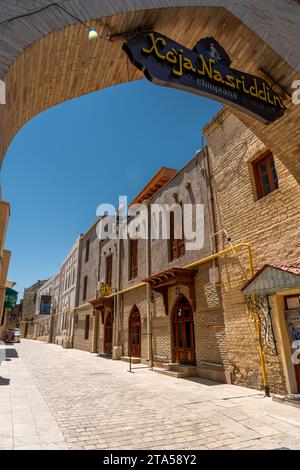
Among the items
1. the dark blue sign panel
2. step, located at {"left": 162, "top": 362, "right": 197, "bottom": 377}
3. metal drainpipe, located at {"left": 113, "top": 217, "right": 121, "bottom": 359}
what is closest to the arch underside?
step, located at {"left": 162, "top": 362, "right": 197, "bottom": 377}

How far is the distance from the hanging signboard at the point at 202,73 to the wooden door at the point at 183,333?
7.98m

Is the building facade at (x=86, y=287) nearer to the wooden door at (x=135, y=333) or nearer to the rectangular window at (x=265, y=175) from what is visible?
the wooden door at (x=135, y=333)

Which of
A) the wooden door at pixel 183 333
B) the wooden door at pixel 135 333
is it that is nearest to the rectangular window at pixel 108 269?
the wooden door at pixel 135 333

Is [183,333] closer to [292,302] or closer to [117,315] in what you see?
[292,302]

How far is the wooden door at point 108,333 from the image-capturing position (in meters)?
17.7

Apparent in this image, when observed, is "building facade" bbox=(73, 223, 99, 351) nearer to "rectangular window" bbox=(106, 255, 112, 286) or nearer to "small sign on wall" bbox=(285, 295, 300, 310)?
"rectangular window" bbox=(106, 255, 112, 286)

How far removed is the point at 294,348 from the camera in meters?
6.59

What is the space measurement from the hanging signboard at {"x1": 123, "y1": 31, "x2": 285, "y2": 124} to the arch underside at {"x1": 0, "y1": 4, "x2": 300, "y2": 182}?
44cm

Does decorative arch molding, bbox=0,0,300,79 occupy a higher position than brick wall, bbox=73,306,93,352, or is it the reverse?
decorative arch molding, bbox=0,0,300,79

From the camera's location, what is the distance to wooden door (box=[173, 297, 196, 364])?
10.5 m

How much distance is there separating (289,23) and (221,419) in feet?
23.7

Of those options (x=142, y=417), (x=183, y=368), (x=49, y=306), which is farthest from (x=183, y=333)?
(x=49, y=306)

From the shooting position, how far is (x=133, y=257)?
52.9ft

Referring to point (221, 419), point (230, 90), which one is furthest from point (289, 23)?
point (221, 419)
